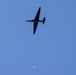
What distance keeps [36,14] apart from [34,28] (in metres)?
4.56

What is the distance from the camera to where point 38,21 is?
299ft

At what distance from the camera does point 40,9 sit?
87.7m

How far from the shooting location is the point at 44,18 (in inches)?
3583

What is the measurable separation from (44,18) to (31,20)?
3209mm

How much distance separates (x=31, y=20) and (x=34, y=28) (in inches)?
101

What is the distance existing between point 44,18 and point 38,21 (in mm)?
1635

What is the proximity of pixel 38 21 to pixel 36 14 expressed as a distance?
2.26 metres

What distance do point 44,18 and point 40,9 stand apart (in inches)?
156

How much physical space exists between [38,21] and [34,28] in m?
2.53

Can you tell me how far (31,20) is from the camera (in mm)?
91188

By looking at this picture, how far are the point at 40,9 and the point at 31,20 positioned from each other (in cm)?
478

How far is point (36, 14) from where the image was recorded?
89625mm

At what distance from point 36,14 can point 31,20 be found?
2.41 m
